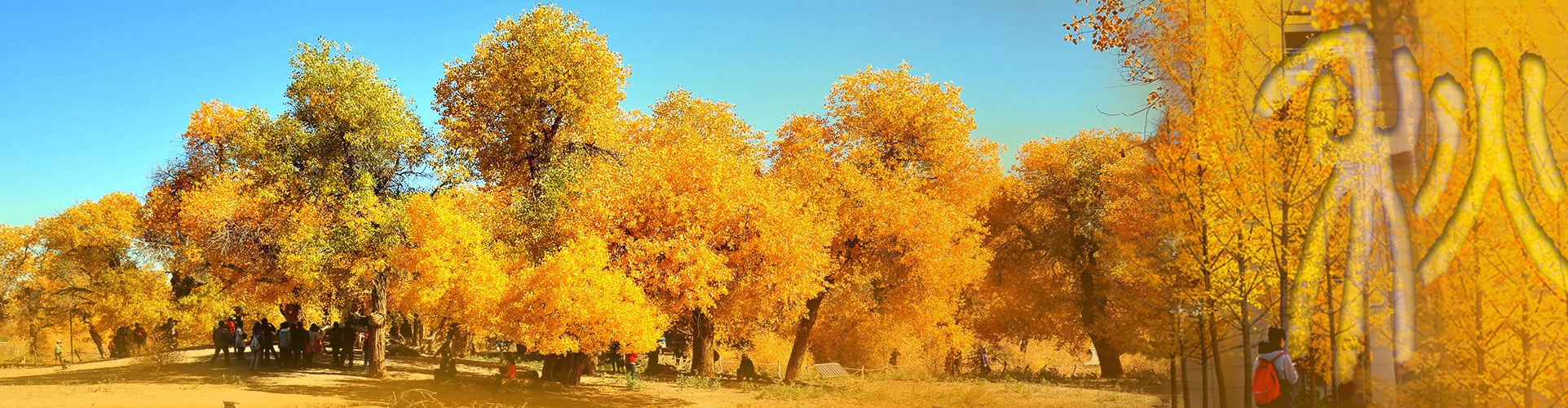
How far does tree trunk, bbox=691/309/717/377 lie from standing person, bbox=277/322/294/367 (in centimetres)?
1282

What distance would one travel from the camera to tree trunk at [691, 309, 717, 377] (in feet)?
87.8

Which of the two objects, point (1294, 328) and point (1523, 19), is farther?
point (1294, 328)

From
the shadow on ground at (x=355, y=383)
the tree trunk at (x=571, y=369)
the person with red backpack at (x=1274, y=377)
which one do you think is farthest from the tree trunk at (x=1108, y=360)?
the person with red backpack at (x=1274, y=377)

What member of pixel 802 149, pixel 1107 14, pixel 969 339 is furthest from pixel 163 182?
pixel 1107 14

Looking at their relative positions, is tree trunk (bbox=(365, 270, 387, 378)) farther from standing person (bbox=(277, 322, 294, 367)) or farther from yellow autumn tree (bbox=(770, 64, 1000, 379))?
yellow autumn tree (bbox=(770, 64, 1000, 379))

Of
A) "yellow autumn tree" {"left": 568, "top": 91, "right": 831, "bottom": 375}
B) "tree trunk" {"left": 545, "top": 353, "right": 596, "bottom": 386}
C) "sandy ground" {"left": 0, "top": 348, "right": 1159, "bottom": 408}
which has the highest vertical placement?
"yellow autumn tree" {"left": 568, "top": 91, "right": 831, "bottom": 375}

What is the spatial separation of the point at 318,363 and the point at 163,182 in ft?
44.5

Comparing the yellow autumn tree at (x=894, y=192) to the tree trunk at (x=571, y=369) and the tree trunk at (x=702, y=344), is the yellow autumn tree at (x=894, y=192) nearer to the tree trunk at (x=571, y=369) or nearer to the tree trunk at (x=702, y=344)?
the tree trunk at (x=702, y=344)

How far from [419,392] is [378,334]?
15.8ft

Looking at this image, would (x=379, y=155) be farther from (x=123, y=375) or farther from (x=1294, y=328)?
(x=1294, y=328)

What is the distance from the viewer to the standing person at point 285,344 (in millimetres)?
27750

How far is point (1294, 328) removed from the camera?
11.0 m

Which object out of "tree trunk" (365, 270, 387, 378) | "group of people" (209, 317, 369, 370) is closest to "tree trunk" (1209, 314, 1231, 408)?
"tree trunk" (365, 270, 387, 378)

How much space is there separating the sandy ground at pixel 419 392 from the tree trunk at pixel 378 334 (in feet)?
1.60
